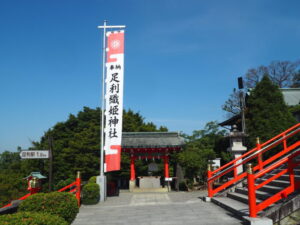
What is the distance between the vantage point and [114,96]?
11.6m

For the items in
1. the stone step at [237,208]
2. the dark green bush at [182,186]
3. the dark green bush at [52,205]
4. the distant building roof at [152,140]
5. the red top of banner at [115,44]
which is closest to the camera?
the dark green bush at [52,205]

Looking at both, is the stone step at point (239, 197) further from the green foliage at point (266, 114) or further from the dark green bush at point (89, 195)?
the green foliage at point (266, 114)

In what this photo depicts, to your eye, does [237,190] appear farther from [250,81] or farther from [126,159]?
[250,81]

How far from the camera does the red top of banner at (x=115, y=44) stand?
1178 centimetres

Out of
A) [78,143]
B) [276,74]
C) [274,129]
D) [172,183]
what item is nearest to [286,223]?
[274,129]

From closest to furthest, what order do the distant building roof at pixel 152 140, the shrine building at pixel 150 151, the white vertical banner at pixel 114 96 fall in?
the white vertical banner at pixel 114 96 < the shrine building at pixel 150 151 < the distant building roof at pixel 152 140

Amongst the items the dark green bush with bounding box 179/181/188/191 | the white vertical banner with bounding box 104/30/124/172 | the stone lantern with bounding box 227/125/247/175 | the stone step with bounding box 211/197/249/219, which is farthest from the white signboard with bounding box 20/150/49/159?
the dark green bush with bounding box 179/181/188/191

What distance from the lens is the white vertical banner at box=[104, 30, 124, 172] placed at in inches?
443

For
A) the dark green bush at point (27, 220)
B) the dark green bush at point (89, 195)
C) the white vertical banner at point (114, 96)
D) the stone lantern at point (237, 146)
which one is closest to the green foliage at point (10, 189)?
the dark green bush at point (89, 195)

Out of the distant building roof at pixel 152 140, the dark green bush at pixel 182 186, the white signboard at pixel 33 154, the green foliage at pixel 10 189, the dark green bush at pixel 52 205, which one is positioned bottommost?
the green foliage at pixel 10 189

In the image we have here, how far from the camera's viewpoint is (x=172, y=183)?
1886 centimetres

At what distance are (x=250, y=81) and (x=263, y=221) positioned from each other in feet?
113

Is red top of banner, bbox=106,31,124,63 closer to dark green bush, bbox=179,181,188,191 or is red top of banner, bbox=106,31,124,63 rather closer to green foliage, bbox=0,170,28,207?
dark green bush, bbox=179,181,188,191

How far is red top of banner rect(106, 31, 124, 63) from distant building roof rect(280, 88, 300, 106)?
2064 centimetres
